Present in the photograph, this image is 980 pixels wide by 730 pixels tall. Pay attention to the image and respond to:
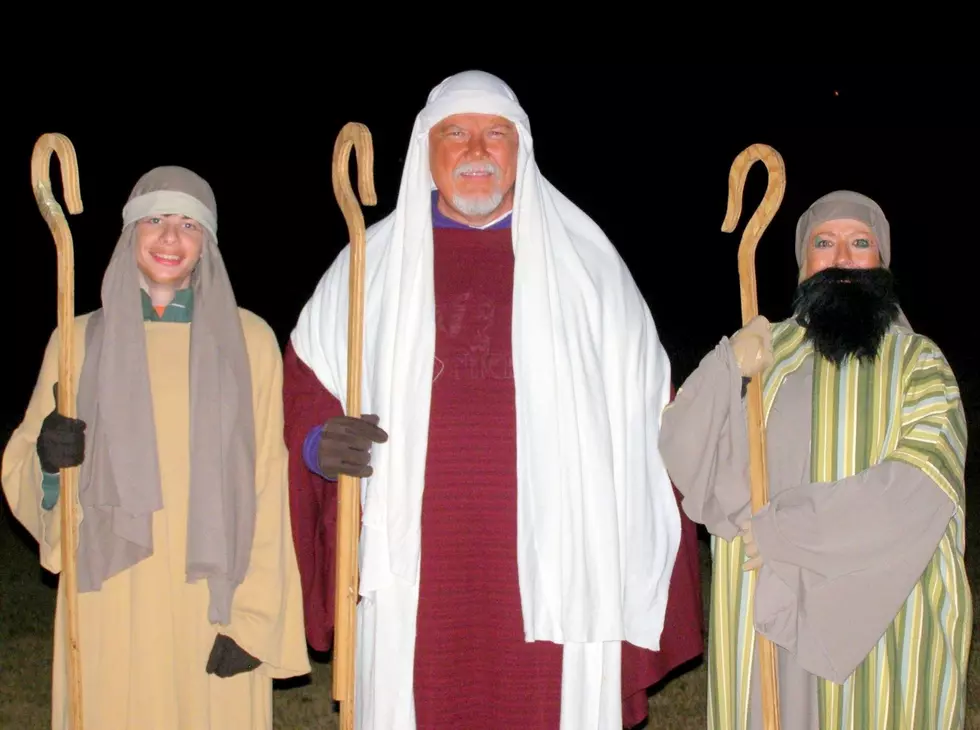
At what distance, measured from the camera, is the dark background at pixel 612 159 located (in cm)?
1964

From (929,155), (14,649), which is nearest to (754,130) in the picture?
(929,155)

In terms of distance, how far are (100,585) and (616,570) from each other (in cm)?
142

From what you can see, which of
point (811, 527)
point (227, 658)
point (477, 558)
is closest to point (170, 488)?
point (227, 658)

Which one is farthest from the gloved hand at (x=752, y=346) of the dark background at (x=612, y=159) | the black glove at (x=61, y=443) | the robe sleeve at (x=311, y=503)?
the dark background at (x=612, y=159)

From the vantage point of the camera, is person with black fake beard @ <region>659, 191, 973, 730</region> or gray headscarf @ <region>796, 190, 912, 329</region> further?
gray headscarf @ <region>796, 190, 912, 329</region>

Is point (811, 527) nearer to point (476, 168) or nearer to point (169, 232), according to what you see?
point (476, 168)

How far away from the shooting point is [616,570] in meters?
3.41

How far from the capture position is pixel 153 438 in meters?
3.39

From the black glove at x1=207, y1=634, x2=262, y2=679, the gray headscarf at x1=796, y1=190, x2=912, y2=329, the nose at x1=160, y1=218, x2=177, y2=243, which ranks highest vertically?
the gray headscarf at x1=796, y1=190, x2=912, y2=329

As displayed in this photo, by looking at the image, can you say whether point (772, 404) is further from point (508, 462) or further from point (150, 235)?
point (150, 235)

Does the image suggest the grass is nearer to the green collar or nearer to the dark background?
the green collar

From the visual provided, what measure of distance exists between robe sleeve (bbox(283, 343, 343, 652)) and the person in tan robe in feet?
0.21

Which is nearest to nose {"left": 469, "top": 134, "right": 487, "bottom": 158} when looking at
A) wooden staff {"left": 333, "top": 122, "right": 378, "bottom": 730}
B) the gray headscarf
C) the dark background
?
wooden staff {"left": 333, "top": 122, "right": 378, "bottom": 730}

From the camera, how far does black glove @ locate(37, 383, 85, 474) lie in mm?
3297
